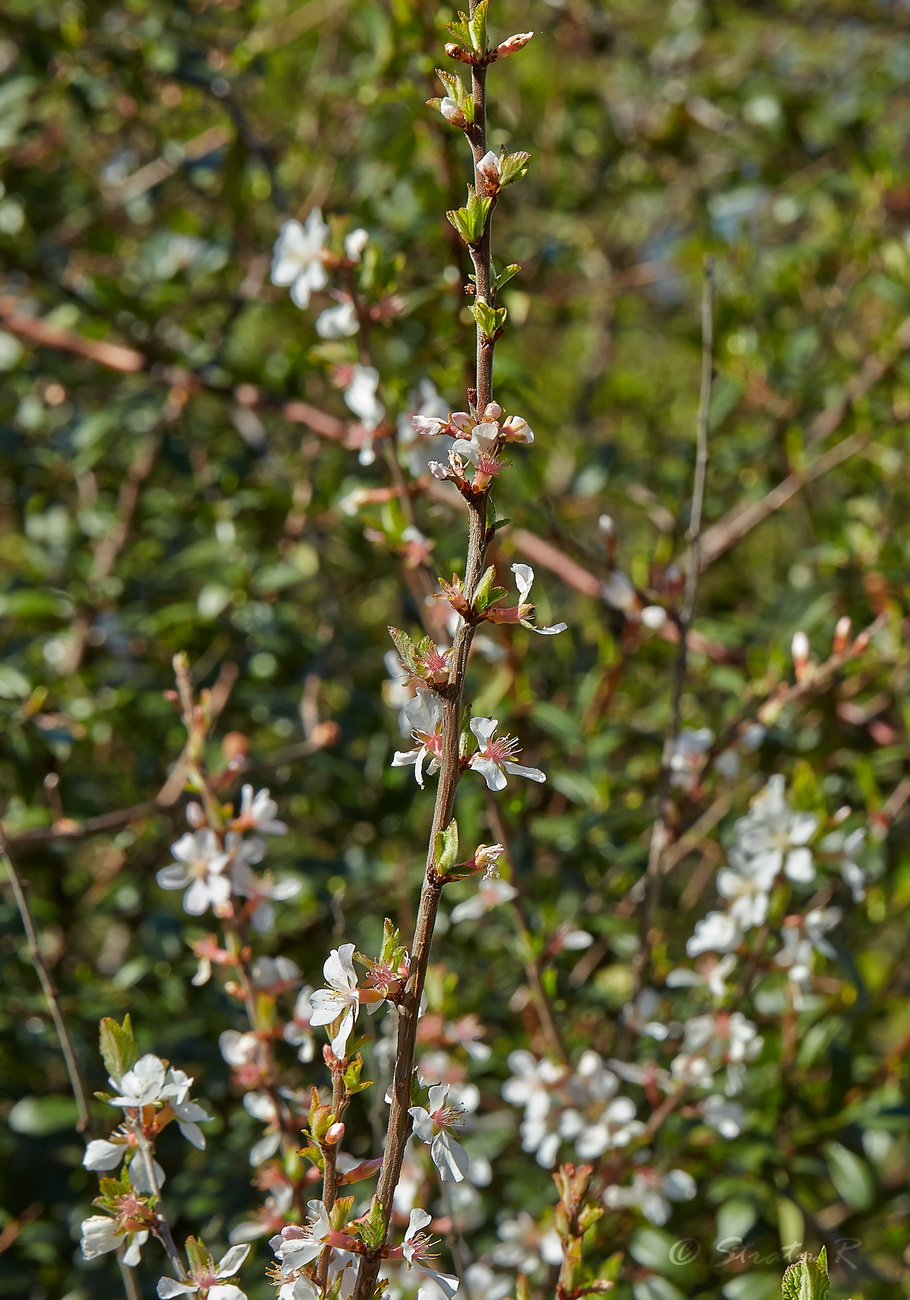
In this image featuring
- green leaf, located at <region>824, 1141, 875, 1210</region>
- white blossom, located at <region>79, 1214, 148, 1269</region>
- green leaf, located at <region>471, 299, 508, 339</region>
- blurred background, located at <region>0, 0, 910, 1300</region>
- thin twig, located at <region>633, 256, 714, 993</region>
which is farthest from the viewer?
blurred background, located at <region>0, 0, 910, 1300</region>

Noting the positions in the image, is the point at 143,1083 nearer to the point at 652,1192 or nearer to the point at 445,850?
the point at 445,850

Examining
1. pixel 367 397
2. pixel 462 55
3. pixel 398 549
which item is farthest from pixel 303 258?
pixel 462 55

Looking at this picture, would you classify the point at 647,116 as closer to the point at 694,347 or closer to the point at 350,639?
the point at 694,347

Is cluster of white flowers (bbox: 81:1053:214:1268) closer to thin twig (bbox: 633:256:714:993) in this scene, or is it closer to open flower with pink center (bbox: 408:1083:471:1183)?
open flower with pink center (bbox: 408:1083:471:1183)

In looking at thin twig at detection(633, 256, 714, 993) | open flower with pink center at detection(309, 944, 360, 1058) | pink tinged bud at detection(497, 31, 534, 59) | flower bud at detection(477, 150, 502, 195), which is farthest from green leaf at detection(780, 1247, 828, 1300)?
pink tinged bud at detection(497, 31, 534, 59)

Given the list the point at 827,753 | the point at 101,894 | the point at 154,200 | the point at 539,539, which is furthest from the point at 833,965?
the point at 154,200

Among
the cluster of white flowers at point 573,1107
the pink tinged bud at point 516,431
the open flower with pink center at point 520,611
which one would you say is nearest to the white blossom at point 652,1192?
the cluster of white flowers at point 573,1107
